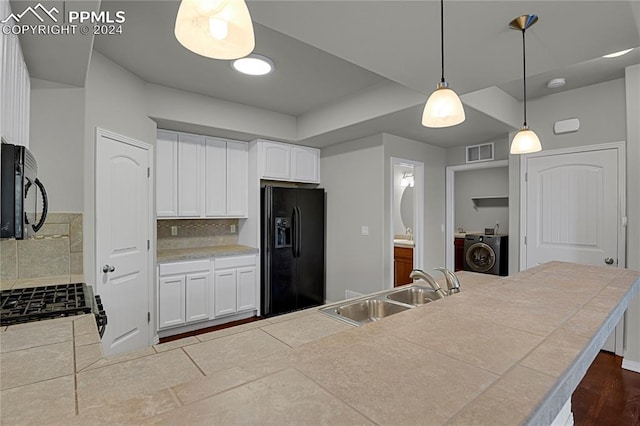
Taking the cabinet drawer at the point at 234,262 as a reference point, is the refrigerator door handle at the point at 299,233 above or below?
above

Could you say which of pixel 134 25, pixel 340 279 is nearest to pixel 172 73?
pixel 134 25

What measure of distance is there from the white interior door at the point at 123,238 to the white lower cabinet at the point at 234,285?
779 millimetres

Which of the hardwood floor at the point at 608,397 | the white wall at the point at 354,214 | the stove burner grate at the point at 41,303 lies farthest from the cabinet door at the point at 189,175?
the hardwood floor at the point at 608,397

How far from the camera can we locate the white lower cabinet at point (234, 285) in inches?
143

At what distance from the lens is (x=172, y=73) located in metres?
2.80

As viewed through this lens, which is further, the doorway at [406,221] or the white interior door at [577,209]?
the doorway at [406,221]

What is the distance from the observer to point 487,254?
15.0 feet

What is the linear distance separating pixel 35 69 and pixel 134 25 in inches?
25.1

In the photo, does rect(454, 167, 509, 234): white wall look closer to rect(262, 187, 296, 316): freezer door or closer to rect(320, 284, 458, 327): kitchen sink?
rect(262, 187, 296, 316): freezer door

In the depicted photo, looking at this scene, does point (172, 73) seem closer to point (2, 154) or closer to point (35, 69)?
point (35, 69)

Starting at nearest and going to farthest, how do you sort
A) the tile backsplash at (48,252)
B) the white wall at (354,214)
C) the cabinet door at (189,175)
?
the tile backsplash at (48,252) → the cabinet door at (189,175) → the white wall at (354,214)

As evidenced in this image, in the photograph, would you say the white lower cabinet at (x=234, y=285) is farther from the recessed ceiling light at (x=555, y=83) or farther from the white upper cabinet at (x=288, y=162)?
the recessed ceiling light at (x=555, y=83)

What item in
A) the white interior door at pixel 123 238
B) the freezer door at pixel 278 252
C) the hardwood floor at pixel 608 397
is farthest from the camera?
the freezer door at pixel 278 252

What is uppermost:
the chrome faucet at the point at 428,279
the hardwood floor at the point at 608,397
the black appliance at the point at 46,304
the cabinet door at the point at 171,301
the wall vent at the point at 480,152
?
the wall vent at the point at 480,152
